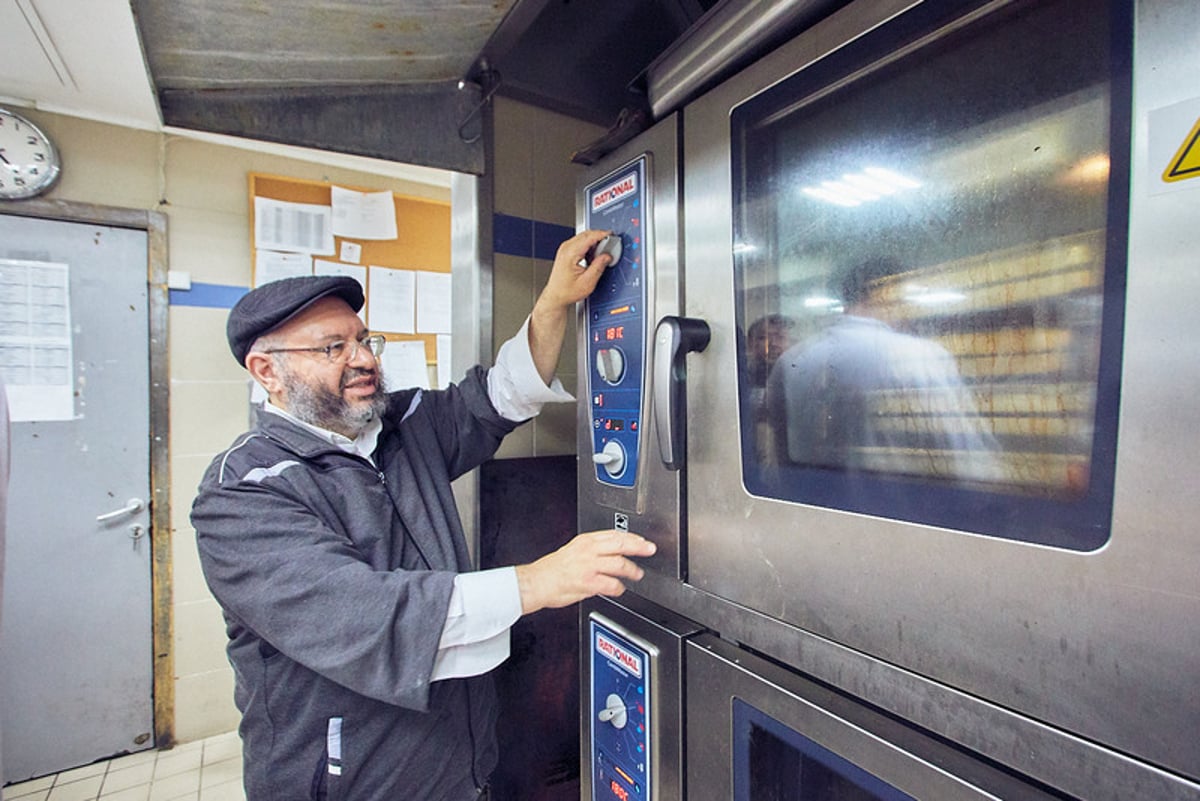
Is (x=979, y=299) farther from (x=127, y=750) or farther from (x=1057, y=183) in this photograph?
(x=127, y=750)

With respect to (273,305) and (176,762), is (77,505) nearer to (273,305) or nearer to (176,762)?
(176,762)

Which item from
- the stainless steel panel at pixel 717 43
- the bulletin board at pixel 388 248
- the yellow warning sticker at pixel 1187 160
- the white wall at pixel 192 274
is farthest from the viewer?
the bulletin board at pixel 388 248

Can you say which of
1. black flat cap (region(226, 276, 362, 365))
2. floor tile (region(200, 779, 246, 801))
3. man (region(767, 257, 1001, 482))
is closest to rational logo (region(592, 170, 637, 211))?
man (region(767, 257, 1001, 482))

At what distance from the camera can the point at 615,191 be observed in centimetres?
88

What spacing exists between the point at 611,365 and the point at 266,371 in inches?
33.6

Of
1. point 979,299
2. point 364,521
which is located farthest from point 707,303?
point 364,521

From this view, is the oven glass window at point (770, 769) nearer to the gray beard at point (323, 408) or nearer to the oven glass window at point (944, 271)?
the oven glass window at point (944, 271)

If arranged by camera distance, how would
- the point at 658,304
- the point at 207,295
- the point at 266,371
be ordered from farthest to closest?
the point at 207,295 → the point at 266,371 → the point at 658,304

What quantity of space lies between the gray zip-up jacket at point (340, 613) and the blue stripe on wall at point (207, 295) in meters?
1.79

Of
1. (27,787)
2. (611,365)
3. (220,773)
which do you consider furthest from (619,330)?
(27,787)

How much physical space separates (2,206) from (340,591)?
263cm

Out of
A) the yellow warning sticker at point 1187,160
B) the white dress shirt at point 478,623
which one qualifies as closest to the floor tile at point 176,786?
the white dress shirt at point 478,623

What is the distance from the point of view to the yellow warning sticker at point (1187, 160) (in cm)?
36

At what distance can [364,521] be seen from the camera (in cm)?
105
